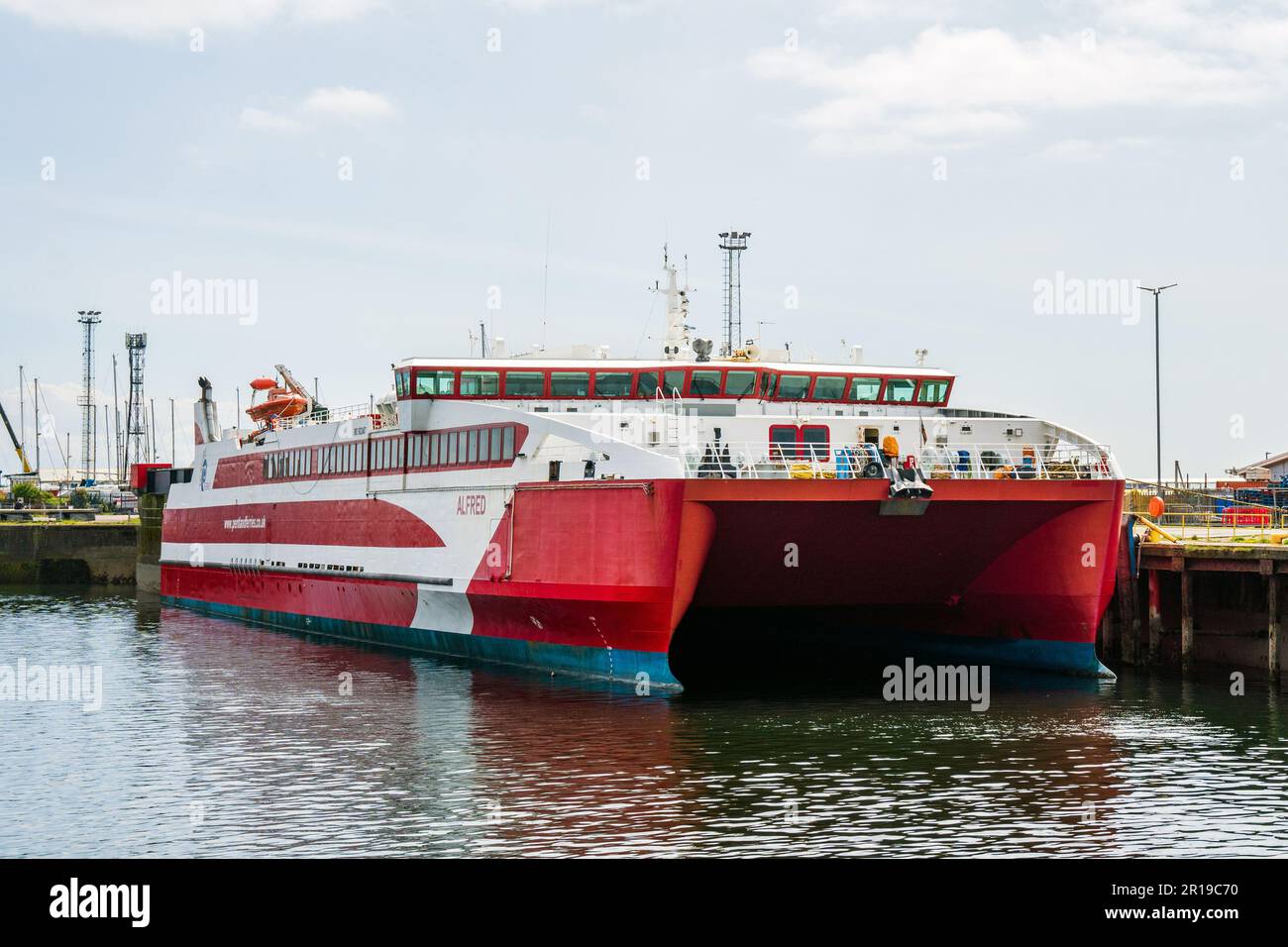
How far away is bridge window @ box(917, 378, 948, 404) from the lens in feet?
124

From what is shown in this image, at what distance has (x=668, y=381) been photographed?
3444 cm

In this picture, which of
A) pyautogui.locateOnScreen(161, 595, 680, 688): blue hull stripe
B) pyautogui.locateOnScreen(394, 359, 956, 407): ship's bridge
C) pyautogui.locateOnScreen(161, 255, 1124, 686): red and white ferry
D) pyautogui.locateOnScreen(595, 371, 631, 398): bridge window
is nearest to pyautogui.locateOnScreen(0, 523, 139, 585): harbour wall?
pyautogui.locateOnScreen(161, 595, 680, 688): blue hull stripe

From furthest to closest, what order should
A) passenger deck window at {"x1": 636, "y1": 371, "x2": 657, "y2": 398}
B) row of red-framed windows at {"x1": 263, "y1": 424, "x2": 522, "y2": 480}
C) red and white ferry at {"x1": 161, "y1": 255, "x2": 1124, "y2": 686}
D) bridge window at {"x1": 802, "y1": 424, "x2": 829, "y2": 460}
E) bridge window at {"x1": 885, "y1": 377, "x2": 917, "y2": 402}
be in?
1. bridge window at {"x1": 885, "y1": 377, "x2": 917, "y2": 402}
2. passenger deck window at {"x1": 636, "y1": 371, "x2": 657, "y2": 398}
3. row of red-framed windows at {"x1": 263, "y1": 424, "x2": 522, "y2": 480}
4. bridge window at {"x1": 802, "y1": 424, "x2": 829, "y2": 460}
5. red and white ferry at {"x1": 161, "y1": 255, "x2": 1124, "y2": 686}

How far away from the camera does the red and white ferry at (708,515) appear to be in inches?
1133

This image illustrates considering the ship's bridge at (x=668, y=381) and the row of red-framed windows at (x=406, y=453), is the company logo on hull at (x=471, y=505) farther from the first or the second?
the ship's bridge at (x=668, y=381)

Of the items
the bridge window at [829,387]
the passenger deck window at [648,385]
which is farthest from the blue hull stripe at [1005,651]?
the passenger deck window at [648,385]

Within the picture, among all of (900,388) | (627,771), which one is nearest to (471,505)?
(900,388)

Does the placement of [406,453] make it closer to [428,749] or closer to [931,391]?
[931,391]

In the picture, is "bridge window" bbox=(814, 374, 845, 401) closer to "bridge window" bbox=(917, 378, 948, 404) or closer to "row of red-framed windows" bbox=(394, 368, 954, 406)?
"row of red-framed windows" bbox=(394, 368, 954, 406)

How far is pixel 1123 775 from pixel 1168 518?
2378 cm

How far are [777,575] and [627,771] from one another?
9.25 meters

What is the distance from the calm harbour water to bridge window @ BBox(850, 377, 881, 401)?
26.3 ft

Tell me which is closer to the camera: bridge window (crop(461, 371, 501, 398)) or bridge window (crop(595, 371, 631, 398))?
bridge window (crop(595, 371, 631, 398))
